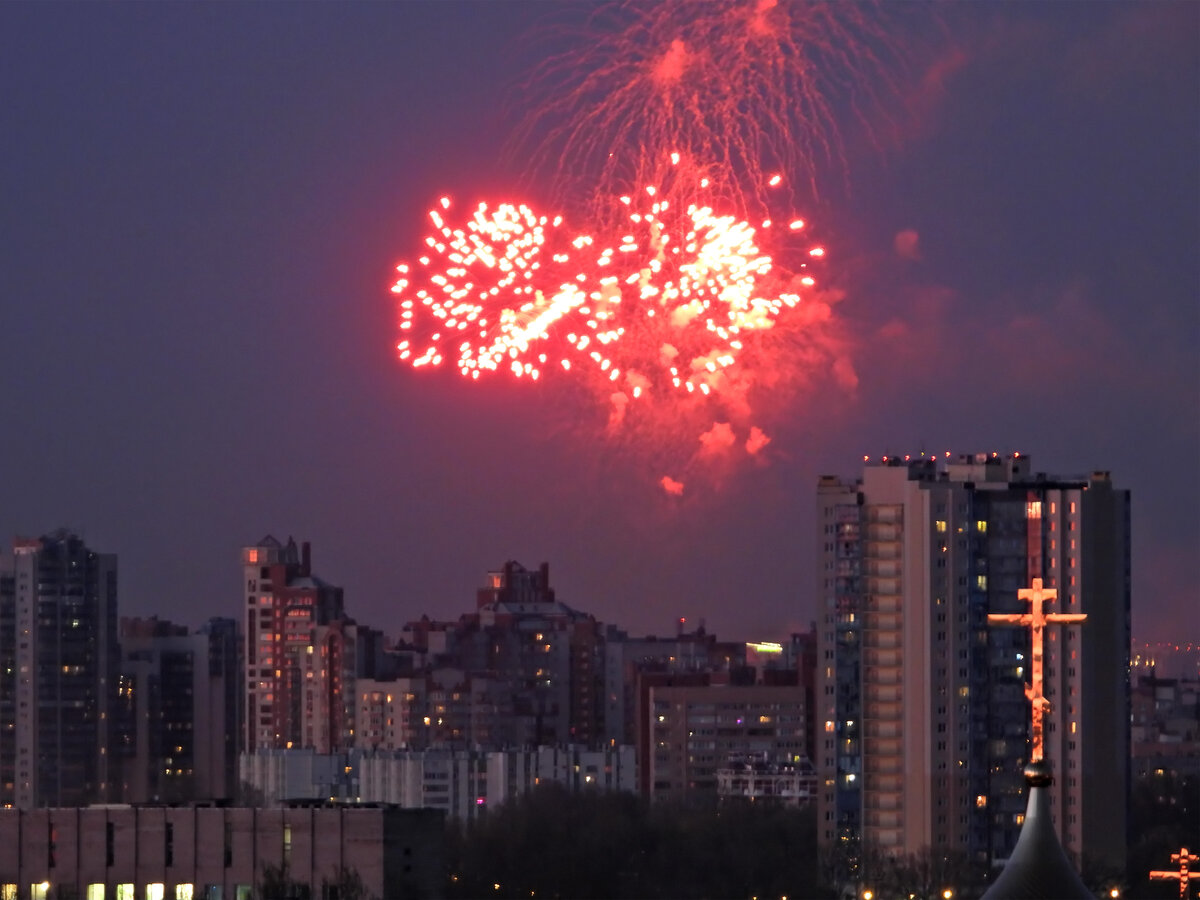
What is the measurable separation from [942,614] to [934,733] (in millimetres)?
1642

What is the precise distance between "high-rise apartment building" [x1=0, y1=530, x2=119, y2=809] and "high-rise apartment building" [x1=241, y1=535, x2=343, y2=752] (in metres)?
5.20

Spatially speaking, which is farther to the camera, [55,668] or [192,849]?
[55,668]

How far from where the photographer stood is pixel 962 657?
42.0 m

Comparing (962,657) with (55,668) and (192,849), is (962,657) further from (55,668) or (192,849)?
(55,668)

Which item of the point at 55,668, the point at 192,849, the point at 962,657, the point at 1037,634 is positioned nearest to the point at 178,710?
the point at 55,668

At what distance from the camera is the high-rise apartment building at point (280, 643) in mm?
72688

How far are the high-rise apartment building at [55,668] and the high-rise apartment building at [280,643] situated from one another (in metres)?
5.20

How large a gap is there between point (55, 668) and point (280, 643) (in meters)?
7.94

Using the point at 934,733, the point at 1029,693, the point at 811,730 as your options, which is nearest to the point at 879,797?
the point at 934,733

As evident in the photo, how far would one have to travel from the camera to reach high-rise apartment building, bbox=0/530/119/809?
66188 mm

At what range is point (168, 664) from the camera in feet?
239

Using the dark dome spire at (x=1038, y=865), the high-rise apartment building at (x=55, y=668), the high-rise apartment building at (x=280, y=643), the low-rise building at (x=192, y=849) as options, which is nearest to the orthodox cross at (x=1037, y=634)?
the dark dome spire at (x=1038, y=865)

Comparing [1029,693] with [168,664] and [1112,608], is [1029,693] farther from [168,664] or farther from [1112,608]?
[168,664]

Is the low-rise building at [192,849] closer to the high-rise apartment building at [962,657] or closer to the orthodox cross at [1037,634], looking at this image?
the high-rise apartment building at [962,657]
